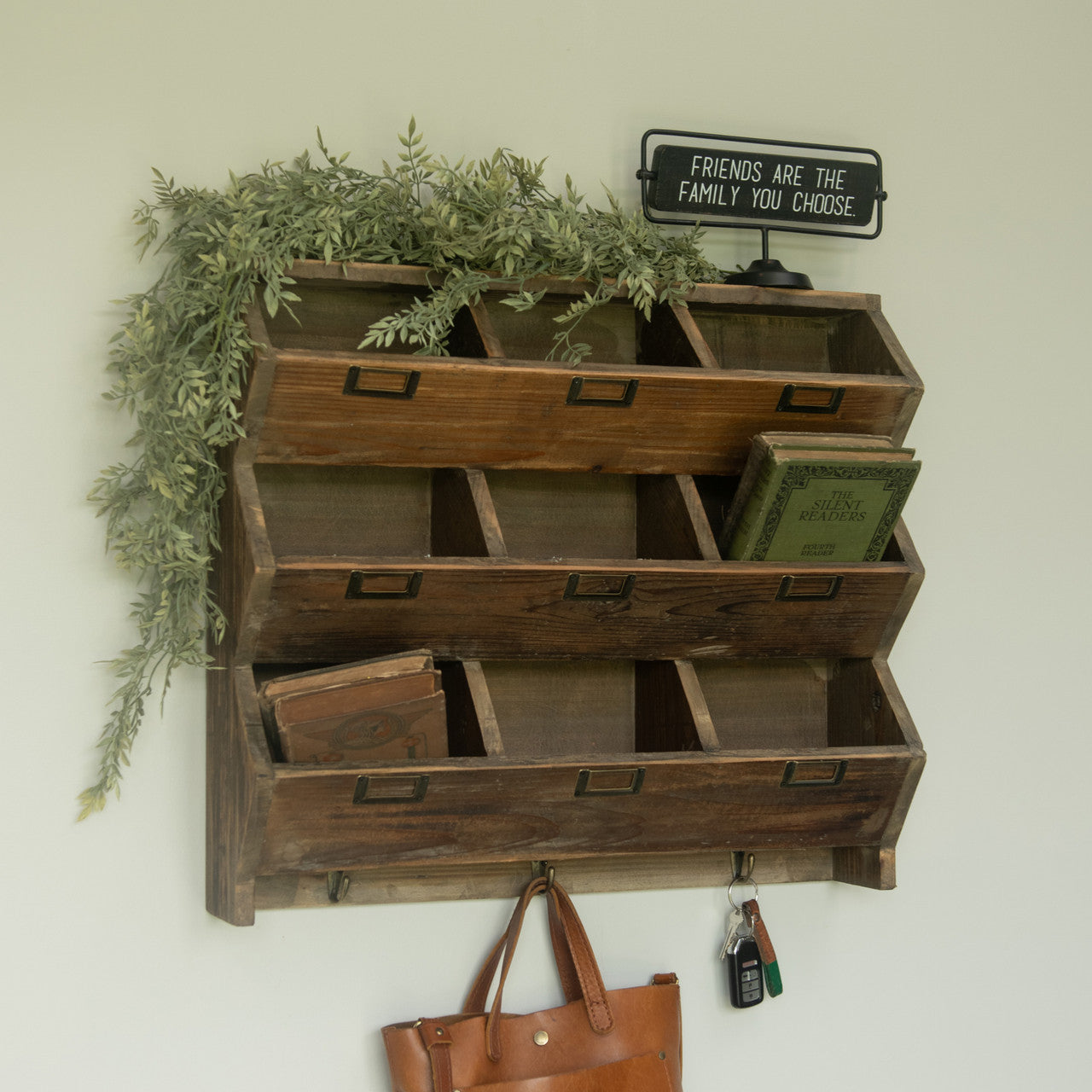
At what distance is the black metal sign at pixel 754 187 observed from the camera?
191cm

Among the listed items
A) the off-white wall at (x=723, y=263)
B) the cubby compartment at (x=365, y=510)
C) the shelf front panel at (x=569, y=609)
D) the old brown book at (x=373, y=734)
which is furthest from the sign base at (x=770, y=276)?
the old brown book at (x=373, y=734)

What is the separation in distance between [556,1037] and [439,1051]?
0.59ft

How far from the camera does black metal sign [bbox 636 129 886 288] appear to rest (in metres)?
1.91

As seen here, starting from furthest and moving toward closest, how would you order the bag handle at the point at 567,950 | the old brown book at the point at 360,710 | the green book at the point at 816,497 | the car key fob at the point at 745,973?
the car key fob at the point at 745,973, the bag handle at the point at 567,950, the green book at the point at 816,497, the old brown book at the point at 360,710

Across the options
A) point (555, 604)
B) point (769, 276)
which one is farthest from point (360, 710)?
point (769, 276)

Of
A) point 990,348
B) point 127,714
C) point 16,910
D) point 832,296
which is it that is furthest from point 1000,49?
point 16,910

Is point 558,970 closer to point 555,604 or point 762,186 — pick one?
point 555,604

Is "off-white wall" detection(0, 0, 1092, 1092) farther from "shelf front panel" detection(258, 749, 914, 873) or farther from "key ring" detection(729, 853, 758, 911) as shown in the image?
"shelf front panel" detection(258, 749, 914, 873)

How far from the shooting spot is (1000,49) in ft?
7.36

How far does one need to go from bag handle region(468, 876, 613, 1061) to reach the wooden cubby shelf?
0.15 feet

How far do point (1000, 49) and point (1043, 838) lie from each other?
1362 mm

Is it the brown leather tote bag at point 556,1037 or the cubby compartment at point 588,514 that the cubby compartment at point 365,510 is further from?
the brown leather tote bag at point 556,1037

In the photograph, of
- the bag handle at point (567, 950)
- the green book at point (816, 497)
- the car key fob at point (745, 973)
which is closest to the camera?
the green book at point (816, 497)

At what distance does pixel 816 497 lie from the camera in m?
1.73
